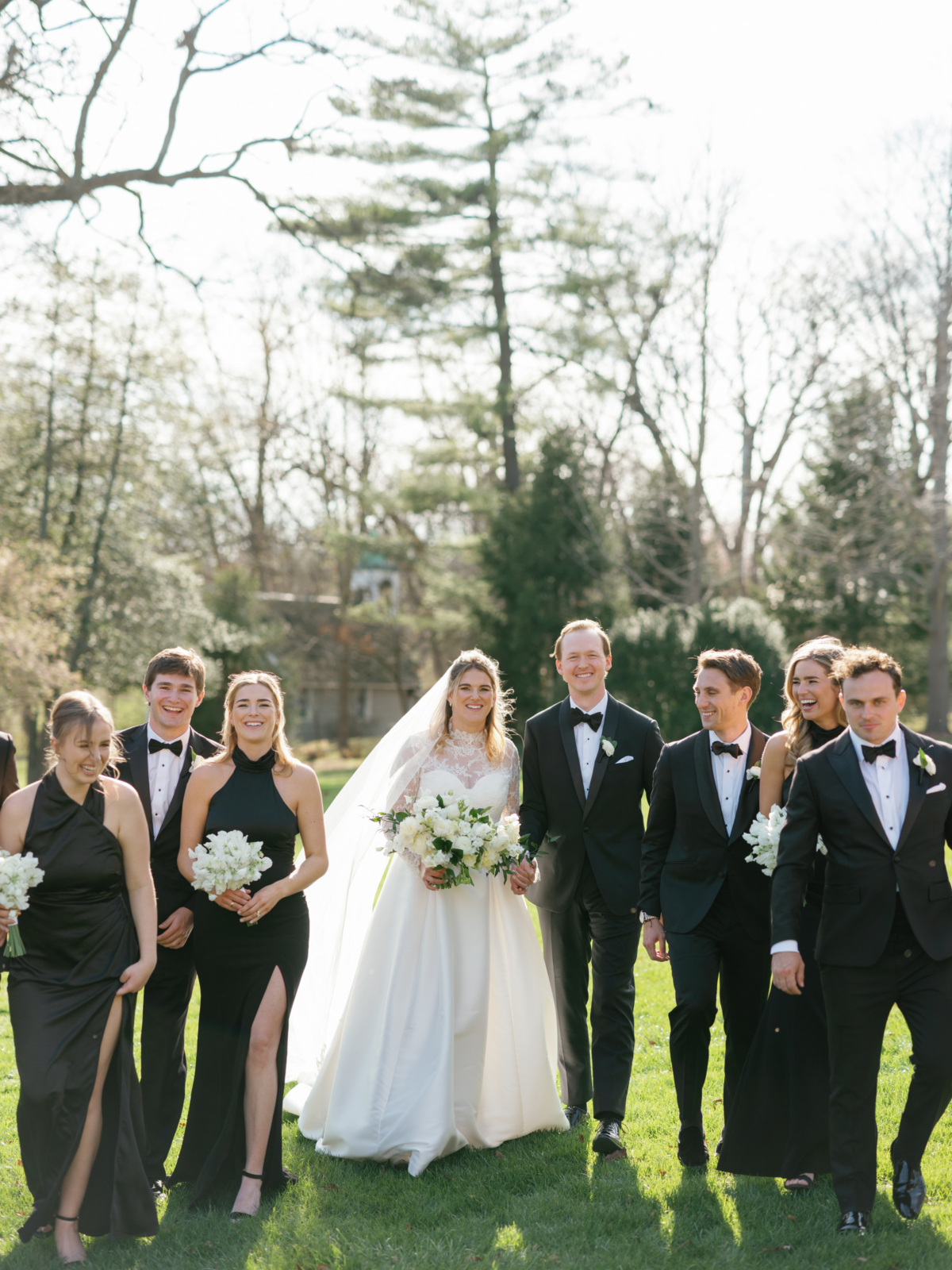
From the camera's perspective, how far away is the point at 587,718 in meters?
6.01

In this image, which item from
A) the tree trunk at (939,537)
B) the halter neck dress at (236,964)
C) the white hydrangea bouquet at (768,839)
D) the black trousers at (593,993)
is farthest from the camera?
the tree trunk at (939,537)

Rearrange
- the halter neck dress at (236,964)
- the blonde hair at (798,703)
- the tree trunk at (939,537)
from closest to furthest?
the halter neck dress at (236,964)
the blonde hair at (798,703)
the tree trunk at (939,537)

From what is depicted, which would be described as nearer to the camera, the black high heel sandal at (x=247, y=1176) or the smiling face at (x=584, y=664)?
the black high heel sandal at (x=247, y=1176)

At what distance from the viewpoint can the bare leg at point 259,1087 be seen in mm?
4867

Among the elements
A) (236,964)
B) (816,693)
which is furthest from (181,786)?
(816,693)

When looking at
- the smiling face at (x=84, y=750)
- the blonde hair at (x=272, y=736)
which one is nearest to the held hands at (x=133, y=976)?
the smiling face at (x=84, y=750)

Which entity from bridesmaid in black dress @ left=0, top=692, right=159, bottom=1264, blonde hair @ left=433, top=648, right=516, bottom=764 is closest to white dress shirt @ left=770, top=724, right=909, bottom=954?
blonde hair @ left=433, top=648, right=516, bottom=764

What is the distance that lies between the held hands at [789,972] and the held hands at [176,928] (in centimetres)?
263

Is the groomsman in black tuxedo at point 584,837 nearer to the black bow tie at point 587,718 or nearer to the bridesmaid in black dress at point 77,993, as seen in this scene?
the black bow tie at point 587,718

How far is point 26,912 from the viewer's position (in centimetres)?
443

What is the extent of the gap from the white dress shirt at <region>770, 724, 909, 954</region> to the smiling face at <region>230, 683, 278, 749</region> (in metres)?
2.40

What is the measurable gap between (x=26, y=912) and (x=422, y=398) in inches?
1037

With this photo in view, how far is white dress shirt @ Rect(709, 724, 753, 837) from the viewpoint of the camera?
17.7 ft

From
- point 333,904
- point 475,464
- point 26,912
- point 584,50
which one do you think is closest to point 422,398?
point 475,464
